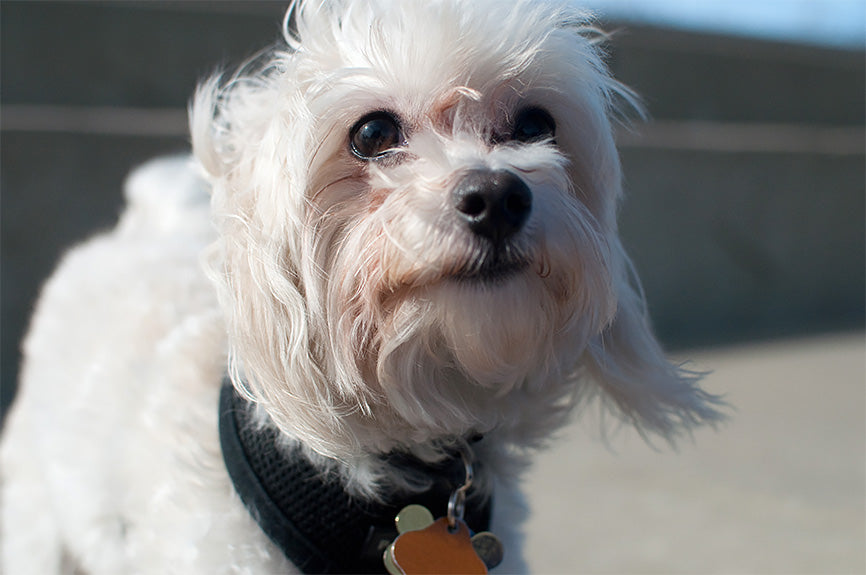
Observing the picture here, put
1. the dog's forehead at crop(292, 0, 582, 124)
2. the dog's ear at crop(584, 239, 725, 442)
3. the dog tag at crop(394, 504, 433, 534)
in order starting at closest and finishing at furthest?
1. the dog's forehead at crop(292, 0, 582, 124)
2. the dog tag at crop(394, 504, 433, 534)
3. the dog's ear at crop(584, 239, 725, 442)

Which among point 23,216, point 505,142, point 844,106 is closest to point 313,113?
point 505,142

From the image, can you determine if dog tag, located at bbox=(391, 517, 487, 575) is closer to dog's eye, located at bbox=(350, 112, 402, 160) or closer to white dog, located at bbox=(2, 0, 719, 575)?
white dog, located at bbox=(2, 0, 719, 575)

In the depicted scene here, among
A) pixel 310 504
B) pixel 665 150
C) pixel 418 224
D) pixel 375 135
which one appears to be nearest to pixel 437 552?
pixel 310 504

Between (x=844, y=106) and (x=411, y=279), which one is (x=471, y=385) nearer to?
(x=411, y=279)

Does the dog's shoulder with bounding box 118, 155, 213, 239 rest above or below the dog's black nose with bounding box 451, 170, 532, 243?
below

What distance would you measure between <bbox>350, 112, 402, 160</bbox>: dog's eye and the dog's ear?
1.60 ft

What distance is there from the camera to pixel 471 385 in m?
1.48

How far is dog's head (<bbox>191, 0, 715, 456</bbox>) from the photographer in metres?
1.26

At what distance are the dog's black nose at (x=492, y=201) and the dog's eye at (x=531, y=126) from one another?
10.7 inches

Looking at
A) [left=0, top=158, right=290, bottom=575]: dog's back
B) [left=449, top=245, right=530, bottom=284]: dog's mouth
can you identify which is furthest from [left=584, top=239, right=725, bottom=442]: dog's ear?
[left=0, top=158, right=290, bottom=575]: dog's back

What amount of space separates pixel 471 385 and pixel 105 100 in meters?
4.11

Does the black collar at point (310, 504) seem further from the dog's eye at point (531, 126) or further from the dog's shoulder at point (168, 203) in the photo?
the dog's shoulder at point (168, 203)

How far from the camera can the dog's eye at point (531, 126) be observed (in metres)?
1.47

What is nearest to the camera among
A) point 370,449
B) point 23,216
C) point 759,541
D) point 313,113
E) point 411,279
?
point 411,279
